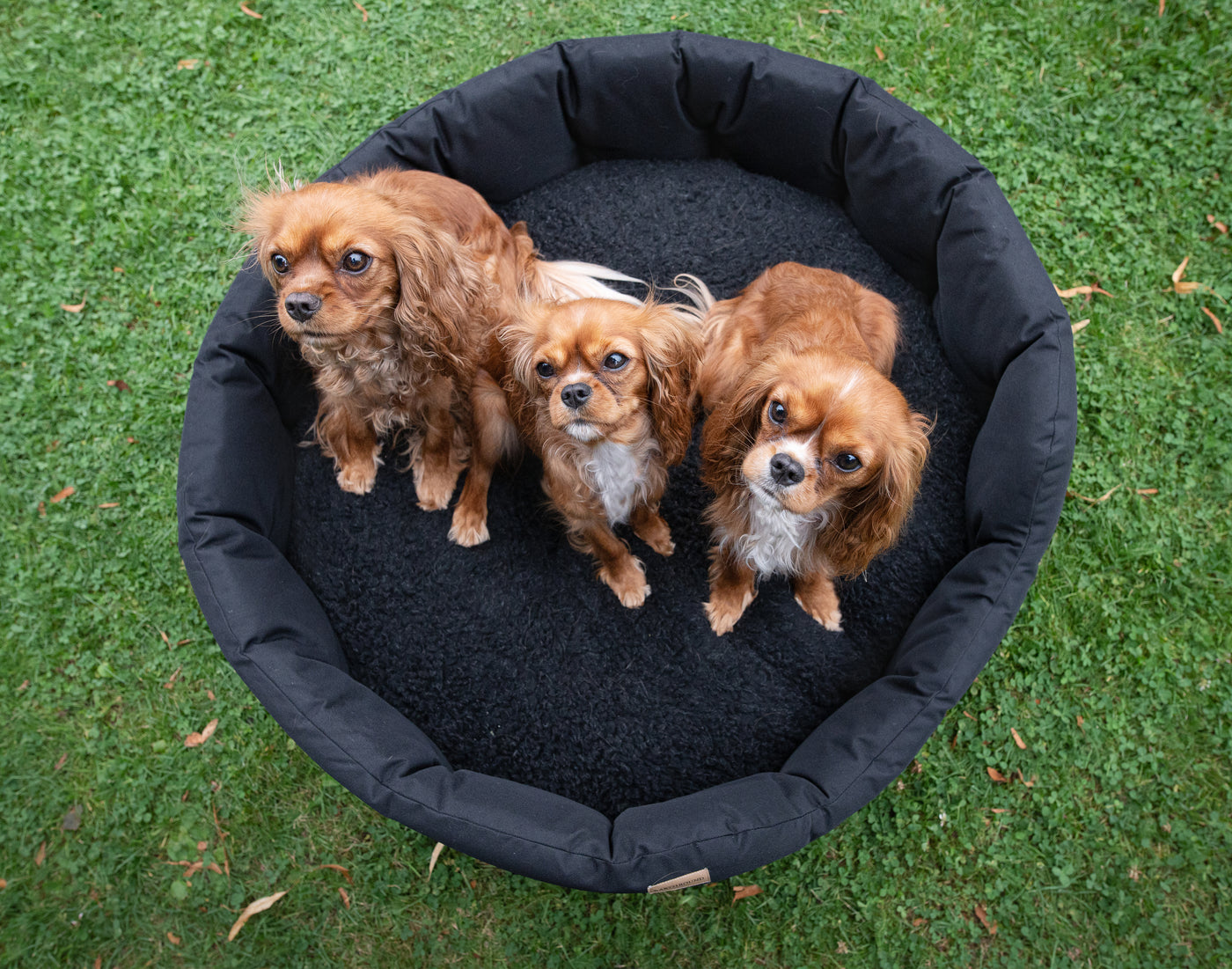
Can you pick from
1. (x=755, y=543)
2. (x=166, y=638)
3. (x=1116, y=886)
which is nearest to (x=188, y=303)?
(x=166, y=638)

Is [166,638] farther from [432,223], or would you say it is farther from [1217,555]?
[1217,555]

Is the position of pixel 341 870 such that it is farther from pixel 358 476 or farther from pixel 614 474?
pixel 614 474

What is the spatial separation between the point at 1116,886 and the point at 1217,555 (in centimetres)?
142

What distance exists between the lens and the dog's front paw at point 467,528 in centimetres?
345

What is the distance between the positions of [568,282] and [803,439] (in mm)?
1483

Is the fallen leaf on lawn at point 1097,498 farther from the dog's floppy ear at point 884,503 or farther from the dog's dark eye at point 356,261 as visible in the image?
the dog's dark eye at point 356,261

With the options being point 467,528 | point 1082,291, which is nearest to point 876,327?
point 1082,291

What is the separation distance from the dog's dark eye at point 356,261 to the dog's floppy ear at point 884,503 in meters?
1.70

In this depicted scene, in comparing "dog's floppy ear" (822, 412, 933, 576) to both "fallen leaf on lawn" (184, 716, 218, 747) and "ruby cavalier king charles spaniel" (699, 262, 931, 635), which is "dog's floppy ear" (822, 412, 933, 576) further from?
"fallen leaf on lawn" (184, 716, 218, 747)

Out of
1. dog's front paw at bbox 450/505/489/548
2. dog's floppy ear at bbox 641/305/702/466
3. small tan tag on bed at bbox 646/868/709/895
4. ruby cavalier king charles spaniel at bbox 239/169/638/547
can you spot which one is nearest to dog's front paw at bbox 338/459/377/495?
ruby cavalier king charles spaniel at bbox 239/169/638/547

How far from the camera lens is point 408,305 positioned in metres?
2.69

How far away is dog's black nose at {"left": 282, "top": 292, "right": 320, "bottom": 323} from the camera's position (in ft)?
8.03

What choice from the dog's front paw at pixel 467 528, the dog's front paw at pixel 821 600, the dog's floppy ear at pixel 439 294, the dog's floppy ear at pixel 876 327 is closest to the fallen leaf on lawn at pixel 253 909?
the dog's front paw at pixel 467 528

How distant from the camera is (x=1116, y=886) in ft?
10.2
